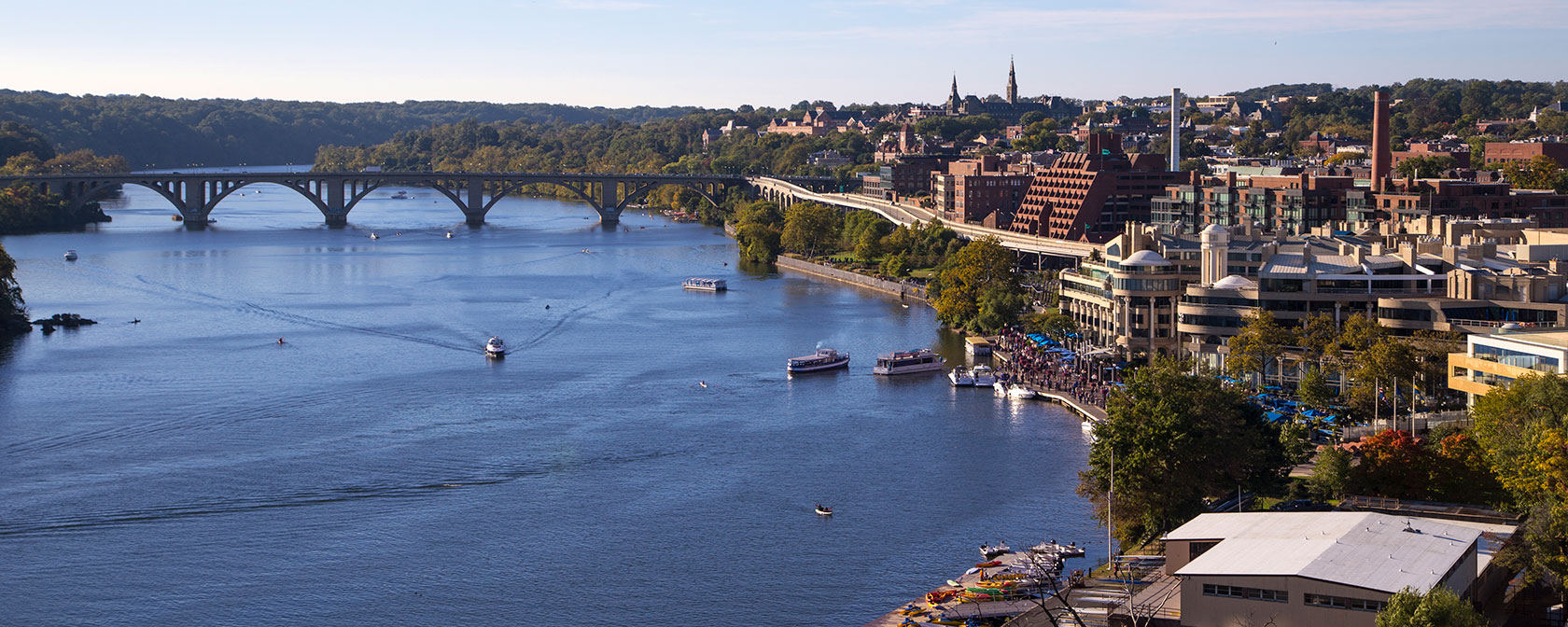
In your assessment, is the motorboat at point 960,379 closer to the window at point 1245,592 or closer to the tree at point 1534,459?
the tree at point 1534,459

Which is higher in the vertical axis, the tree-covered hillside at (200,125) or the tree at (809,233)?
the tree-covered hillside at (200,125)

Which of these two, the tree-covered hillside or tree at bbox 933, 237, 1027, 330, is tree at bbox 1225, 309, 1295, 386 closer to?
tree at bbox 933, 237, 1027, 330

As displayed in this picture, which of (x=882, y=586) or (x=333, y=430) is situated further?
(x=333, y=430)

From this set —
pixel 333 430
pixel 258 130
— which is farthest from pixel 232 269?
pixel 258 130

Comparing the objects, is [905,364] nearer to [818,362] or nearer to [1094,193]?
[818,362]

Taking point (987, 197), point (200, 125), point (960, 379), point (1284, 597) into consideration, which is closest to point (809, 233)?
point (987, 197)

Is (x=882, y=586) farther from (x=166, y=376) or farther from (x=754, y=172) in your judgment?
(x=754, y=172)

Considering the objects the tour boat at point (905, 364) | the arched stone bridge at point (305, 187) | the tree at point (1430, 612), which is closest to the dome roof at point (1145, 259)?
the tour boat at point (905, 364)
